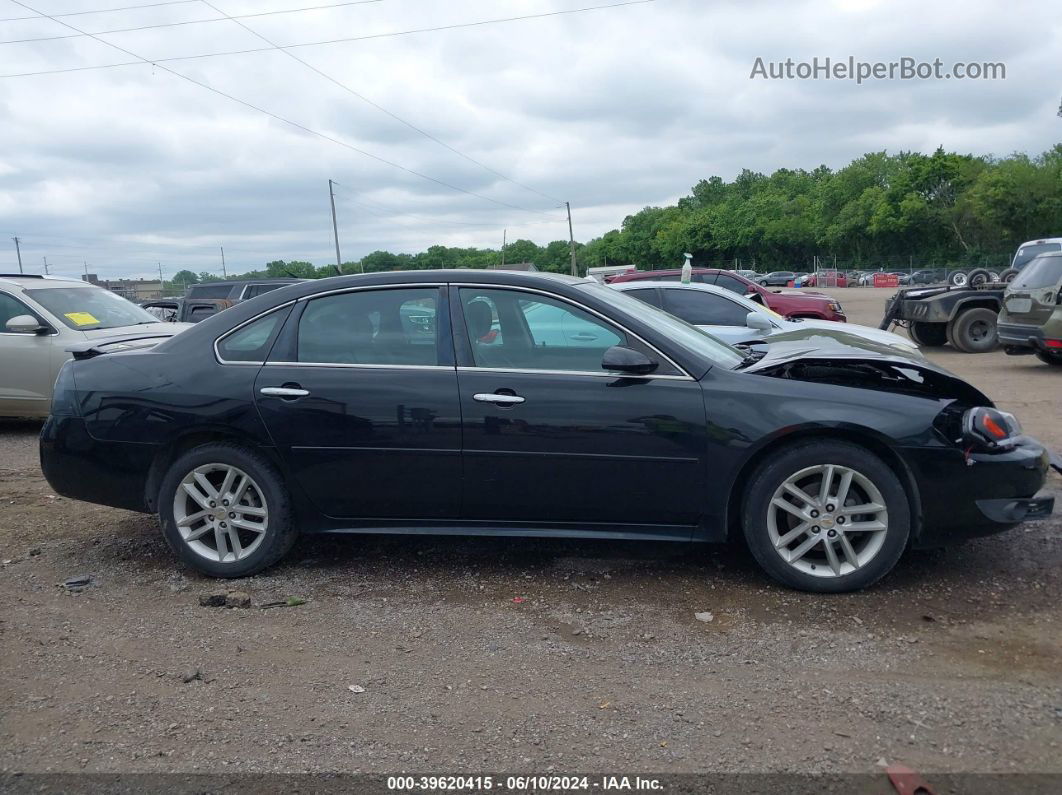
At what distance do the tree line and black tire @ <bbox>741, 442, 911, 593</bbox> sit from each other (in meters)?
33.3

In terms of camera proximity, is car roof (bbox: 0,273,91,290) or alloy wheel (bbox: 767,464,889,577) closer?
alloy wheel (bbox: 767,464,889,577)

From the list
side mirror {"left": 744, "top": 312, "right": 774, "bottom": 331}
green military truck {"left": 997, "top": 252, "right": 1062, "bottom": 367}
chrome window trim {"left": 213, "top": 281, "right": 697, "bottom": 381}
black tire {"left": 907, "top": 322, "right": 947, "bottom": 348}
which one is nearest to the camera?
chrome window trim {"left": 213, "top": 281, "right": 697, "bottom": 381}

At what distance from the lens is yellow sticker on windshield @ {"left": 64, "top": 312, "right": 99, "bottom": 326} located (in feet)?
30.1

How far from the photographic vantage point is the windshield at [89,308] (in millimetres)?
9180

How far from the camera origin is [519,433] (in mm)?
4246

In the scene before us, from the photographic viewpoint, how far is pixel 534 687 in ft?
11.0

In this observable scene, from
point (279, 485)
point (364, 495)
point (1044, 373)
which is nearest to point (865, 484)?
point (364, 495)

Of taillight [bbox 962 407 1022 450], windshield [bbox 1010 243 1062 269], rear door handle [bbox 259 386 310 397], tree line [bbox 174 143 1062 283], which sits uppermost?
tree line [bbox 174 143 1062 283]

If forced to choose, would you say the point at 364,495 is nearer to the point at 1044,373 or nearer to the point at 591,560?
the point at 591,560

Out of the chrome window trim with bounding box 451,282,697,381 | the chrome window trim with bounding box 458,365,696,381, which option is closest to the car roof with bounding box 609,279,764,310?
the chrome window trim with bounding box 451,282,697,381

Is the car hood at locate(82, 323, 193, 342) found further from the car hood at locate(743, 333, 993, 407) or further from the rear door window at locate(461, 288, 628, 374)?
the car hood at locate(743, 333, 993, 407)

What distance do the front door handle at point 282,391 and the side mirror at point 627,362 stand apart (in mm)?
1532

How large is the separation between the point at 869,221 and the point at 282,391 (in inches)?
3104

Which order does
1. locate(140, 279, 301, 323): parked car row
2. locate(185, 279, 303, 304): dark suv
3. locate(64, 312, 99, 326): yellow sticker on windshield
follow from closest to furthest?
locate(64, 312, 99, 326): yellow sticker on windshield → locate(140, 279, 301, 323): parked car row → locate(185, 279, 303, 304): dark suv
